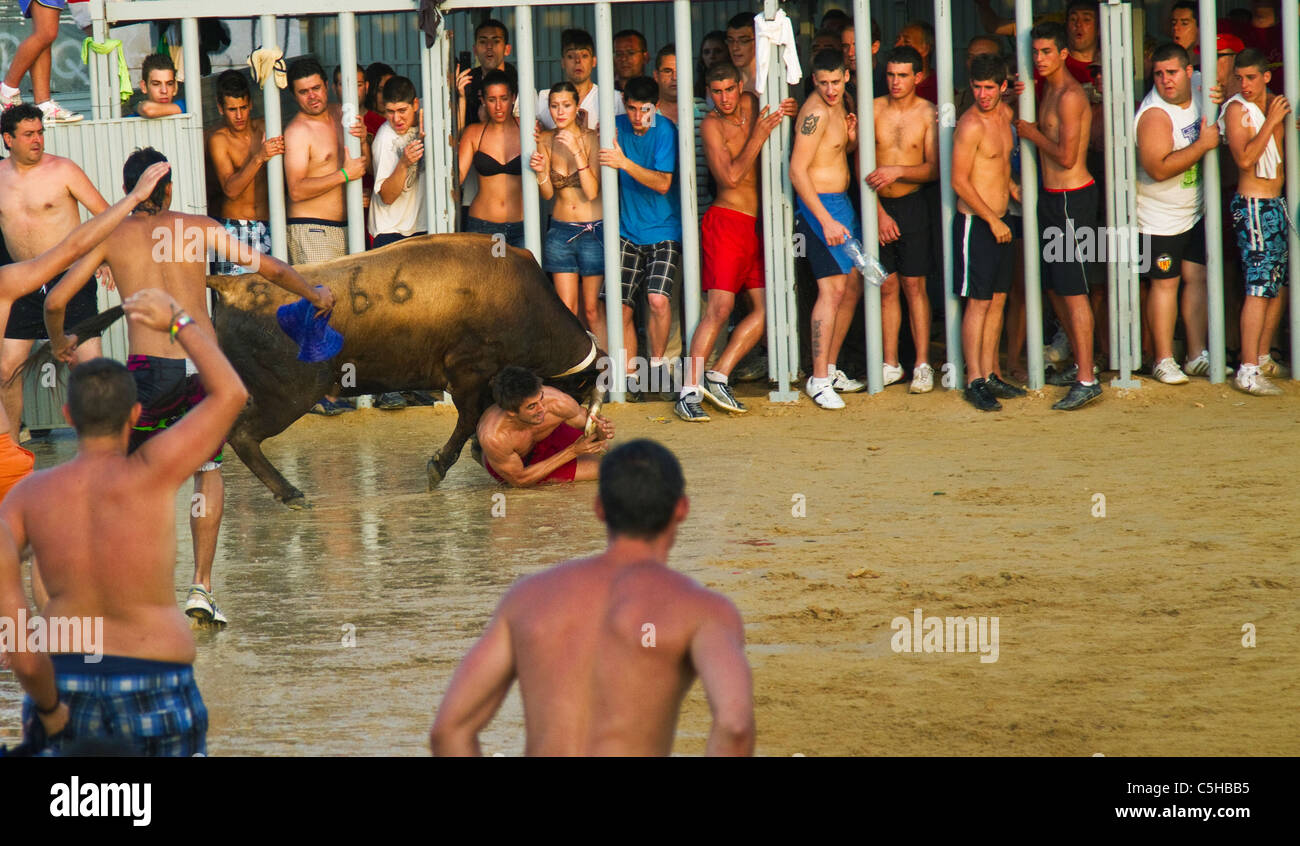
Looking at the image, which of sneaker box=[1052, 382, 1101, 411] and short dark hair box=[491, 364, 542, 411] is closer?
short dark hair box=[491, 364, 542, 411]

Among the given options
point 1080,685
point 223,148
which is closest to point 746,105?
point 223,148

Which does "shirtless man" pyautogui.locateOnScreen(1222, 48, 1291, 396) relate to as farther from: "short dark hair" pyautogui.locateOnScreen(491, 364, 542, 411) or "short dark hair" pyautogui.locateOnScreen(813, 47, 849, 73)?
"short dark hair" pyautogui.locateOnScreen(491, 364, 542, 411)

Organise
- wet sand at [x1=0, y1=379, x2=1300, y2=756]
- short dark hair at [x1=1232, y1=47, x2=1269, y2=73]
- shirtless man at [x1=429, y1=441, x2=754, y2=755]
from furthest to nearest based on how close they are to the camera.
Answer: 1. short dark hair at [x1=1232, y1=47, x2=1269, y2=73]
2. wet sand at [x1=0, y1=379, x2=1300, y2=756]
3. shirtless man at [x1=429, y1=441, x2=754, y2=755]

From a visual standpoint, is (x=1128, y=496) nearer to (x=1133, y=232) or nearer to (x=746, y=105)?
(x=1133, y=232)

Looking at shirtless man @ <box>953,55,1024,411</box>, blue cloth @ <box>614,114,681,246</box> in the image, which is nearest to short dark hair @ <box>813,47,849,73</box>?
shirtless man @ <box>953,55,1024,411</box>

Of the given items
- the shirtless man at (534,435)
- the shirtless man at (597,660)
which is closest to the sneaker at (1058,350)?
the shirtless man at (534,435)

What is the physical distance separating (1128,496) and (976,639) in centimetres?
264

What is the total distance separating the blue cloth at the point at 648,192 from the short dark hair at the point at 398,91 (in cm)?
141

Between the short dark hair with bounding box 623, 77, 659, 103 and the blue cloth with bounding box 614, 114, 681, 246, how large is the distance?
0.74ft

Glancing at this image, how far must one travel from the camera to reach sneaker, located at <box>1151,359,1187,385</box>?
1102cm

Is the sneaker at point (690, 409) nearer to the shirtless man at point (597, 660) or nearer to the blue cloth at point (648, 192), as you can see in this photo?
the blue cloth at point (648, 192)

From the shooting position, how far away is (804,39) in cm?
1376

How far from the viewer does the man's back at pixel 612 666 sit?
313 cm

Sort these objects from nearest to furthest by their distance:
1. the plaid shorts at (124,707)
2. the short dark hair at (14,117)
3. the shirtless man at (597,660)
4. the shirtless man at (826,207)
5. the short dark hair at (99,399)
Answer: the shirtless man at (597,660)
the plaid shorts at (124,707)
the short dark hair at (99,399)
the short dark hair at (14,117)
the shirtless man at (826,207)
